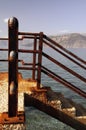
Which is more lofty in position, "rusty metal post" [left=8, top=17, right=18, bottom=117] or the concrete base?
"rusty metal post" [left=8, top=17, right=18, bottom=117]

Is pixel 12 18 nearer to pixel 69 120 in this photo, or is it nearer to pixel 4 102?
pixel 4 102

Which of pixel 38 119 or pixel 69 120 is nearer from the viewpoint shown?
pixel 69 120

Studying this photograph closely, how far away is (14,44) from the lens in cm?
430

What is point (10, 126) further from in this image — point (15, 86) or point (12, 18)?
point (12, 18)

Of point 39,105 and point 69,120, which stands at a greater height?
point 39,105

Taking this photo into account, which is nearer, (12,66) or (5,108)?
(12,66)

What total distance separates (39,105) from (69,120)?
70 cm

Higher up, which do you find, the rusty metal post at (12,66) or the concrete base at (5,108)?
the rusty metal post at (12,66)

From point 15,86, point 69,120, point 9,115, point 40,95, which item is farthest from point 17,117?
point 40,95

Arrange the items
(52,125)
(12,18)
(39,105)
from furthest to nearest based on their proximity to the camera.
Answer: (52,125), (39,105), (12,18)

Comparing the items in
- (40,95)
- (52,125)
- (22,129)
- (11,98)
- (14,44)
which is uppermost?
(14,44)

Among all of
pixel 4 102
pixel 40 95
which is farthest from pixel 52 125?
pixel 4 102

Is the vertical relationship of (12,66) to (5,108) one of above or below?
above

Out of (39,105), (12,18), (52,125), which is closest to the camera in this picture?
(12,18)
